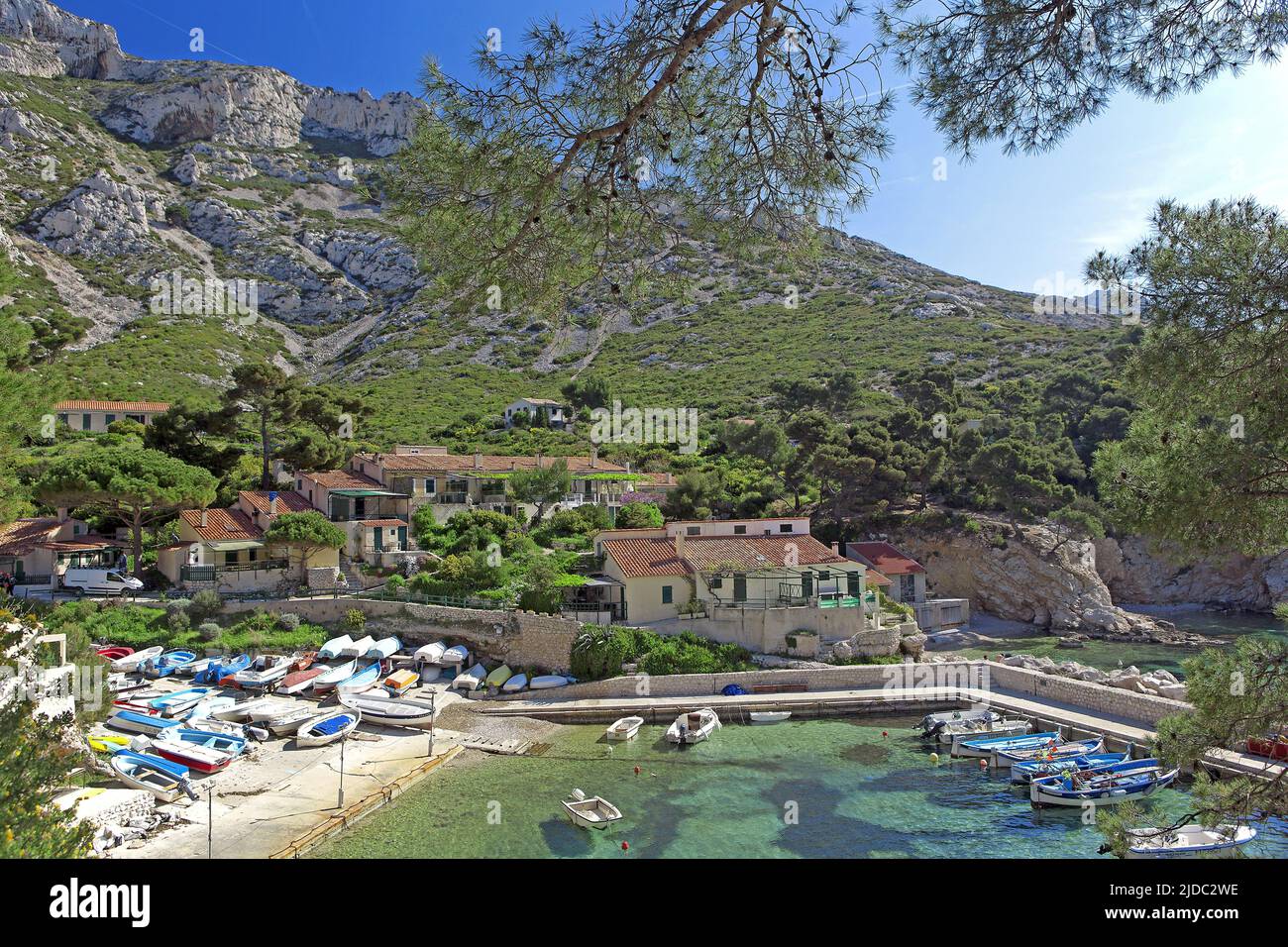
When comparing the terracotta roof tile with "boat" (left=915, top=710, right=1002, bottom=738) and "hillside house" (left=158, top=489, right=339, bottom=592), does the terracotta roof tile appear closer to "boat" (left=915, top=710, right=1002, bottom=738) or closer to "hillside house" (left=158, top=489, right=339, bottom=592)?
"hillside house" (left=158, top=489, right=339, bottom=592)

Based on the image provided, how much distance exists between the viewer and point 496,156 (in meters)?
5.82

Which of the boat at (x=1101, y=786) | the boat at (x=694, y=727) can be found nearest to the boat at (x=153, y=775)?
the boat at (x=694, y=727)

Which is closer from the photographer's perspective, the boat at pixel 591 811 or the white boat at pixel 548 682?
the boat at pixel 591 811

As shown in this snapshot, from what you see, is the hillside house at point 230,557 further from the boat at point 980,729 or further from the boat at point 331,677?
the boat at point 980,729

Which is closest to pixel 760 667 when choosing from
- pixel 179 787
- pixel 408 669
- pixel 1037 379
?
pixel 408 669

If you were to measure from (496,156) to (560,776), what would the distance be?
15.9 m

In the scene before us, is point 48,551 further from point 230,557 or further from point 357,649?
point 357,649

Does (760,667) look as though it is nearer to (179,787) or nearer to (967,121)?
(179,787)

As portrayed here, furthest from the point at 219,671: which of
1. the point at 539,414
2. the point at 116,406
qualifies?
the point at 539,414

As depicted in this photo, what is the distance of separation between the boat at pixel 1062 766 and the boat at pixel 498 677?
15340 mm

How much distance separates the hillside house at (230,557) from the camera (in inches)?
1113

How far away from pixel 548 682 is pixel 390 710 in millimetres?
4965

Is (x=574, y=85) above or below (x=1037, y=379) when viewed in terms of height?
below

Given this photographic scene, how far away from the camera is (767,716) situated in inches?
883
